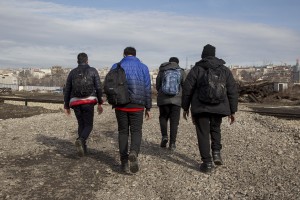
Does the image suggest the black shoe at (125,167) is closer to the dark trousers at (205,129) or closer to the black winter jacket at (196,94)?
the dark trousers at (205,129)

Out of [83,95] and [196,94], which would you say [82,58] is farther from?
[196,94]

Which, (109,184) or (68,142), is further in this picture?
(68,142)

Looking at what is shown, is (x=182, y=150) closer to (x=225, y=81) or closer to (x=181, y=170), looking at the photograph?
(x=181, y=170)

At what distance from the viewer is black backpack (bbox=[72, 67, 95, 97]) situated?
7082 mm

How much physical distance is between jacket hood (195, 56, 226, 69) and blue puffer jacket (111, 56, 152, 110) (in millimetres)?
840

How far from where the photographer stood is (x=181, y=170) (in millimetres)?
6176

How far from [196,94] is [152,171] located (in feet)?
4.60

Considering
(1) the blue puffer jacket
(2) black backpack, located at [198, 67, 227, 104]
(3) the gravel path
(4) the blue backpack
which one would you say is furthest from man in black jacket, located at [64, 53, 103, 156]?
(2) black backpack, located at [198, 67, 227, 104]

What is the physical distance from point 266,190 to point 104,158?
10.3ft

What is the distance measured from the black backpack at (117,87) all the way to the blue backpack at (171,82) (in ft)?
5.76

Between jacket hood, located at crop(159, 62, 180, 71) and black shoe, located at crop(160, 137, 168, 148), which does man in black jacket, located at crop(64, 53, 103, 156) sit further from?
black shoe, located at crop(160, 137, 168, 148)


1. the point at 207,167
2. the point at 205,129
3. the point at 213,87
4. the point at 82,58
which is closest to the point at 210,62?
the point at 213,87

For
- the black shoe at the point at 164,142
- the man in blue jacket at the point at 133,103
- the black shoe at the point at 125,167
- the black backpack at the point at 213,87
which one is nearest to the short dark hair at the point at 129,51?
the man in blue jacket at the point at 133,103

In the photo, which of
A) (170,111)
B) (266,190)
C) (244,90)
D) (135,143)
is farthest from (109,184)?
(244,90)
